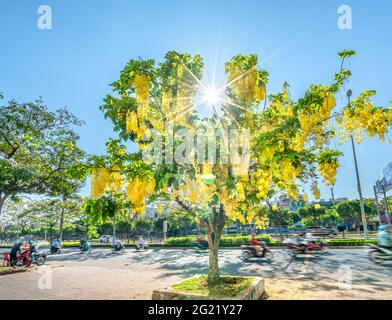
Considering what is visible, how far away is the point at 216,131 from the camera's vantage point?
6000mm

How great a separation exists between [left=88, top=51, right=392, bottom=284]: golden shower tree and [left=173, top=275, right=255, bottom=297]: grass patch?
0.33 meters

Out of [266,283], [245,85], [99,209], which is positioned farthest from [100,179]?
[266,283]

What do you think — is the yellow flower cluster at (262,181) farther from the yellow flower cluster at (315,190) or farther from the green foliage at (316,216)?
the green foliage at (316,216)

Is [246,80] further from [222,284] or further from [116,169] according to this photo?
[222,284]

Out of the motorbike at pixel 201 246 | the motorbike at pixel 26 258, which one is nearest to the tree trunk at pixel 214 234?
the motorbike at pixel 26 258

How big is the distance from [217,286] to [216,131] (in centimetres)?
373

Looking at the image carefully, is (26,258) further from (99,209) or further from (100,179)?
(100,179)

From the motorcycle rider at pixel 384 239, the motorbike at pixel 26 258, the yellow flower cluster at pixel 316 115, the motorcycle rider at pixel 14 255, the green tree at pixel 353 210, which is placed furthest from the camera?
the green tree at pixel 353 210

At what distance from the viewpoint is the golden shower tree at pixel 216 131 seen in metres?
5.11

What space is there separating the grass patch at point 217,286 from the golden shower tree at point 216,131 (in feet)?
1.08

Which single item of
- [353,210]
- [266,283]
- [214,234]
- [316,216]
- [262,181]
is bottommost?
[266,283]

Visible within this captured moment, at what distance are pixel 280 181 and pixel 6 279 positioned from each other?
1082cm
